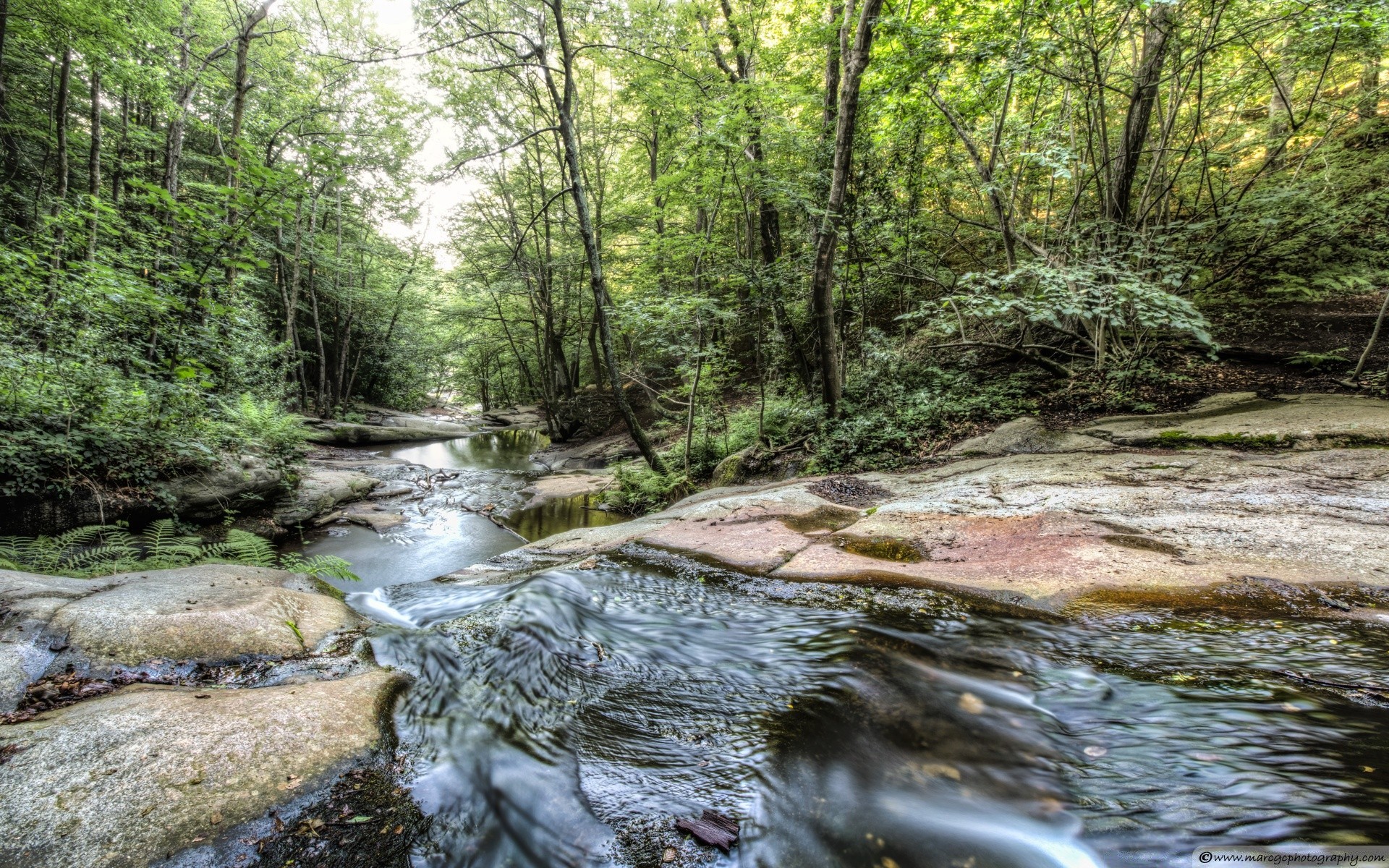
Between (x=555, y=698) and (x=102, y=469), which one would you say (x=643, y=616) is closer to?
(x=555, y=698)

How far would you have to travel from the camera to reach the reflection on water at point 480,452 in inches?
613

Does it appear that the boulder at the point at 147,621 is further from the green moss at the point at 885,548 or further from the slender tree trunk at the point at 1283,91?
the slender tree trunk at the point at 1283,91

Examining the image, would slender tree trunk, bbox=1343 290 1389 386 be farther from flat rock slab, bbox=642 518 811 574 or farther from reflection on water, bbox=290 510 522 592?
reflection on water, bbox=290 510 522 592

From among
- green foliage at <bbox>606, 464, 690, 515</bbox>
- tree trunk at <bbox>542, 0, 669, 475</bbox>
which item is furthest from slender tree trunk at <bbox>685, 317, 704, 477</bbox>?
tree trunk at <bbox>542, 0, 669, 475</bbox>

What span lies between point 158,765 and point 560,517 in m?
7.88

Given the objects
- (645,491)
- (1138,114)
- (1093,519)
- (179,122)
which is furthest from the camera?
(179,122)

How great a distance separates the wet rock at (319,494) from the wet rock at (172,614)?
4.64 meters

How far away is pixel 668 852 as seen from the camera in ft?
5.27

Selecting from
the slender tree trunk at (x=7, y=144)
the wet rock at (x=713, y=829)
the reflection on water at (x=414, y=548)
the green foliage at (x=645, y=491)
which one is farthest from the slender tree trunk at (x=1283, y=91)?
the slender tree trunk at (x=7, y=144)

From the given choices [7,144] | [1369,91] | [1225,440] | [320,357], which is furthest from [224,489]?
[1369,91]

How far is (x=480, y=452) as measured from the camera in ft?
60.7

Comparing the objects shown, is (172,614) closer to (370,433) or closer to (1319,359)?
(1319,359)

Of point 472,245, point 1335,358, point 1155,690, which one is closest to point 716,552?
point 1155,690

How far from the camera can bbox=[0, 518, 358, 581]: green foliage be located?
4066 millimetres
